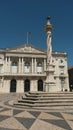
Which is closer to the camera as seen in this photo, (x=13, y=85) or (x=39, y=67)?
(x=13, y=85)

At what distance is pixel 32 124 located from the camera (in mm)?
6402

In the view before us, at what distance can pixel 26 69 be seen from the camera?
45.8m

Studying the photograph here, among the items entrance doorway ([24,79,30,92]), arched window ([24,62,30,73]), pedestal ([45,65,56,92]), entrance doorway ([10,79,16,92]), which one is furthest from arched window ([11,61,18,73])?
pedestal ([45,65,56,92])

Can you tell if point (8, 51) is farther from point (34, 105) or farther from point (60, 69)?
point (34, 105)

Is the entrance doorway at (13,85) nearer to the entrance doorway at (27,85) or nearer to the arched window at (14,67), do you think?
the arched window at (14,67)

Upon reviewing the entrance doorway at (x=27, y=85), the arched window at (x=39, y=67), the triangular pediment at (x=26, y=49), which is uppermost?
the triangular pediment at (x=26, y=49)

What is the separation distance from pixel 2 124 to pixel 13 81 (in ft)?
125

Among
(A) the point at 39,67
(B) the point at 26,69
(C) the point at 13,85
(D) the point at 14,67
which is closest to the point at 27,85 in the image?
(C) the point at 13,85

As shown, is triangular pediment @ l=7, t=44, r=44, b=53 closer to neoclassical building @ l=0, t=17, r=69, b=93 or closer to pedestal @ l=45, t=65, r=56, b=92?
neoclassical building @ l=0, t=17, r=69, b=93

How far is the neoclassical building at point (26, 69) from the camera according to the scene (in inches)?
1700

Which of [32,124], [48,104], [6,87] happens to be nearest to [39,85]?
[6,87]

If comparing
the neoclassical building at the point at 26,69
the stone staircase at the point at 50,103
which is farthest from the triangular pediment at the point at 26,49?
the stone staircase at the point at 50,103

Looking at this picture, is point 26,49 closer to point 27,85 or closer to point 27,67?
point 27,67

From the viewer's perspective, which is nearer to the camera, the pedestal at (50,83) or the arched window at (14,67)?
the pedestal at (50,83)
